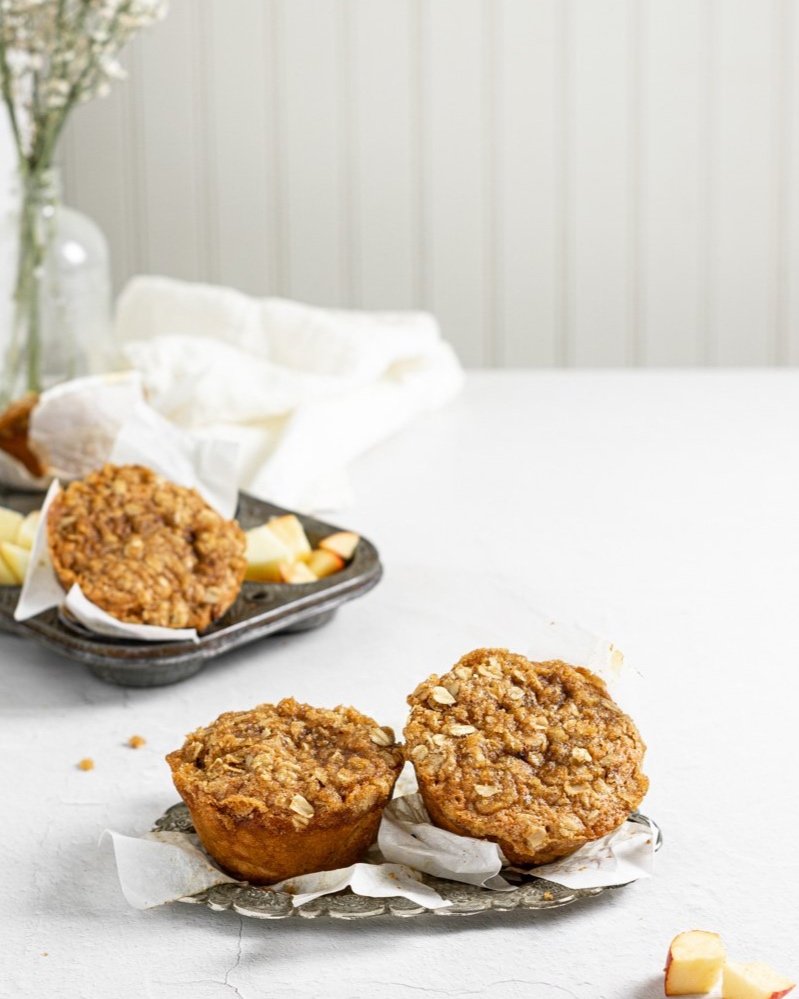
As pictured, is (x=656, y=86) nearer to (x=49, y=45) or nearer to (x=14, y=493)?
(x=49, y=45)

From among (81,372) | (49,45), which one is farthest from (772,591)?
(49,45)

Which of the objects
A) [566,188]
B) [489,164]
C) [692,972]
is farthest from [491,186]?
[692,972]

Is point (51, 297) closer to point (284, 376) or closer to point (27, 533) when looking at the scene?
point (284, 376)

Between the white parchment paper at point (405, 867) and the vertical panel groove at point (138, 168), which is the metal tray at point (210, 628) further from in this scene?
the vertical panel groove at point (138, 168)

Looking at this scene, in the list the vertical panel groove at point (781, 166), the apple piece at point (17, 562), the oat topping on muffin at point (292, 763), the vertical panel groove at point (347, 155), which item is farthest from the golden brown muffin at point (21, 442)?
the vertical panel groove at point (781, 166)

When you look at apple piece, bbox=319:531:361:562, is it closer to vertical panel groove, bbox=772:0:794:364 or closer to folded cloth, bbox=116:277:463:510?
folded cloth, bbox=116:277:463:510
